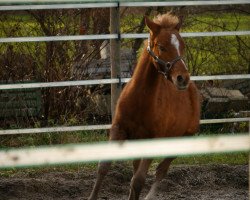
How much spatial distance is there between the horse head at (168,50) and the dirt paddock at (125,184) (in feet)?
4.52

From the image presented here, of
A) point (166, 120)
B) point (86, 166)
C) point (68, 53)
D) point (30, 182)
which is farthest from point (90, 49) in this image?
point (166, 120)

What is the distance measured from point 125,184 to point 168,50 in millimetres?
1718

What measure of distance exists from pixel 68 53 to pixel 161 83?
3013mm

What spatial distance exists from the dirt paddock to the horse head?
1378 mm

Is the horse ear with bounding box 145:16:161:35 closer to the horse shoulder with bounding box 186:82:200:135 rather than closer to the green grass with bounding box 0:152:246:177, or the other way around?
the horse shoulder with bounding box 186:82:200:135

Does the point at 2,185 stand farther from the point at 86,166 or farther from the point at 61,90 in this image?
the point at 61,90

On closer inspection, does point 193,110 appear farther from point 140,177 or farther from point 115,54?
point 115,54

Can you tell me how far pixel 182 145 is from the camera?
72.9 inches

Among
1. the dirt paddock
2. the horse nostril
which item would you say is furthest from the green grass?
the horse nostril

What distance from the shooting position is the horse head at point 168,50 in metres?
5.26

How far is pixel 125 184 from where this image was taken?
661cm

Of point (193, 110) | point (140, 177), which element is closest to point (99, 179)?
point (140, 177)

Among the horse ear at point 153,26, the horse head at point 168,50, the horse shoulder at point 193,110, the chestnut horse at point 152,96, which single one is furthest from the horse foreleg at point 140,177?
the horse ear at point 153,26

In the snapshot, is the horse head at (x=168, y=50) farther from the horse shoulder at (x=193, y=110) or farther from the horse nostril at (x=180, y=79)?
the horse shoulder at (x=193, y=110)
